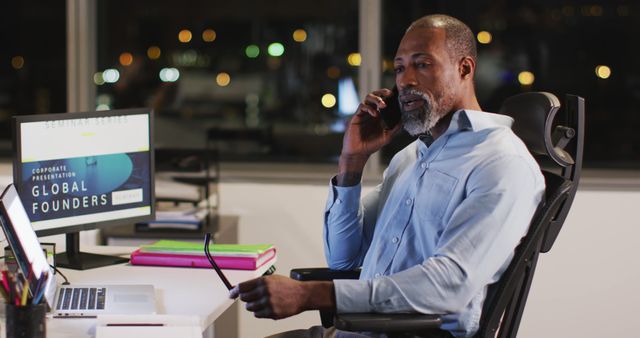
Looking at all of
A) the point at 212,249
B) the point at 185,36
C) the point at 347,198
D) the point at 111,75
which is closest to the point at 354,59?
the point at 185,36

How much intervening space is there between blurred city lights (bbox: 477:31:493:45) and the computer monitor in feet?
6.96

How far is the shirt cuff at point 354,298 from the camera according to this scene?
2.28 meters

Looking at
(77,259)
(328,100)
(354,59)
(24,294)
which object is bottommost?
(77,259)

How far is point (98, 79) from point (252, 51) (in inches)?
31.9

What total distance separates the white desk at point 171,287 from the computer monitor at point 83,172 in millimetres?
129

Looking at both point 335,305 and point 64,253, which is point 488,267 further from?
point 64,253

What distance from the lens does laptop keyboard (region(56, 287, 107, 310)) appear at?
7.92 ft

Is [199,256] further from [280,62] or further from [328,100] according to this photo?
[280,62]

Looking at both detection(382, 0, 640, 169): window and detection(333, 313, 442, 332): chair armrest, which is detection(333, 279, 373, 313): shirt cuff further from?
detection(382, 0, 640, 169): window

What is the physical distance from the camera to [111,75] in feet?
16.4

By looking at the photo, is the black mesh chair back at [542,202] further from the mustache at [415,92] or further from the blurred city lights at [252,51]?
the blurred city lights at [252,51]

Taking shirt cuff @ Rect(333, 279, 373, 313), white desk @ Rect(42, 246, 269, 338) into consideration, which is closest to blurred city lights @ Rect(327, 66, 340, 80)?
white desk @ Rect(42, 246, 269, 338)

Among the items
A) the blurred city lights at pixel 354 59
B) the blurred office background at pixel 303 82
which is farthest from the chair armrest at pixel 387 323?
the blurred city lights at pixel 354 59

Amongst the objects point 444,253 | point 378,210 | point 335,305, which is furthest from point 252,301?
point 378,210
